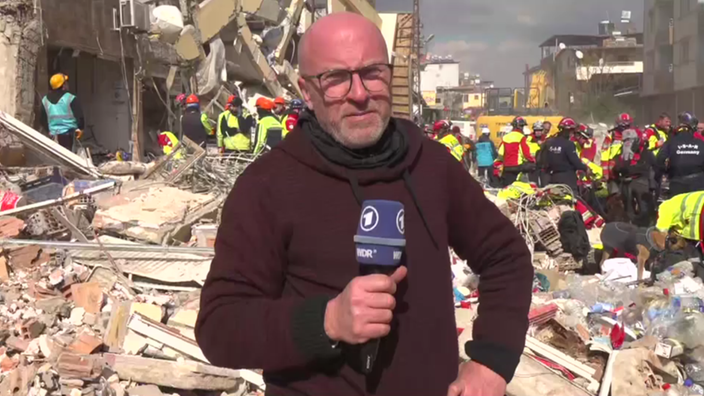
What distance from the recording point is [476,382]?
168cm

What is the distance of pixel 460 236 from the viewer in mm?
1868

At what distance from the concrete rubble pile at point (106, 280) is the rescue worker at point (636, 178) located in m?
6.44

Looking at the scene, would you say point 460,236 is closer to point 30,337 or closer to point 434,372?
point 434,372

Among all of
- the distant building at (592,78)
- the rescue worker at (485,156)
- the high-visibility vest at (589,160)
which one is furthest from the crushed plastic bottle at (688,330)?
the distant building at (592,78)

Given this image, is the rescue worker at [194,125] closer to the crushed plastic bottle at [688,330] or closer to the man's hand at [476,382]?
the crushed plastic bottle at [688,330]

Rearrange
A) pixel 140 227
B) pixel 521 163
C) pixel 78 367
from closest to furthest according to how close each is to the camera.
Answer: pixel 78 367 → pixel 140 227 → pixel 521 163

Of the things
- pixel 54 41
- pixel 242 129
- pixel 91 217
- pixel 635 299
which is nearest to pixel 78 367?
pixel 91 217

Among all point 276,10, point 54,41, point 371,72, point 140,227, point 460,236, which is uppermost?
point 276,10

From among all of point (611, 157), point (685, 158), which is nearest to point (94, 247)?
point (685, 158)

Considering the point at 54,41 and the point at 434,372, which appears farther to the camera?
the point at 54,41

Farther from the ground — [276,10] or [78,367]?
[276,10]

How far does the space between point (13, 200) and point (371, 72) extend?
281 inches

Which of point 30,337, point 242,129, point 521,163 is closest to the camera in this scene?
point 30,337

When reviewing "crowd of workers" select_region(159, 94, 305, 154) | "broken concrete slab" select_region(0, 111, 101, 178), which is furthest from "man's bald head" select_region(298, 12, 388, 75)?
"crowd of workers" select_region(159, 94, 305, 154)
